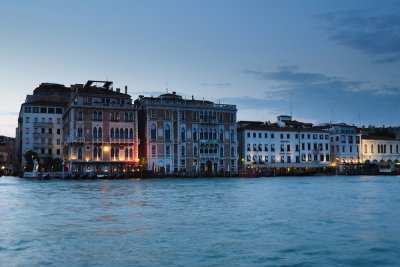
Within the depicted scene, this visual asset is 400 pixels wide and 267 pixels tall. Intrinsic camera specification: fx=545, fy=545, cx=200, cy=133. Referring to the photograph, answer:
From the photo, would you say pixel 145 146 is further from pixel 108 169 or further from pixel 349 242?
pixel 349 242

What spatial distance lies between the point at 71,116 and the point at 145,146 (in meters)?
9.33

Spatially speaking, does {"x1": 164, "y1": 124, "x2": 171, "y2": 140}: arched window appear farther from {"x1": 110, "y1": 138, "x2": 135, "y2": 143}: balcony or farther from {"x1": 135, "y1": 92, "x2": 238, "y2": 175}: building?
{"x1": 110, "y1": 138, "x2": 135, "y2": 143}: balcony

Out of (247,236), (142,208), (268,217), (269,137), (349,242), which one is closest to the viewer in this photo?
(349,242)

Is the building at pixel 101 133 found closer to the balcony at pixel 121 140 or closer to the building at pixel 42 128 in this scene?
the balcony at pixel 121 140

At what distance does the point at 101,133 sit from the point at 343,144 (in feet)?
125

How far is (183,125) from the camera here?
6594 cm

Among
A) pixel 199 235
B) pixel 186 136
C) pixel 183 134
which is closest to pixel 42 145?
pixel 183 134

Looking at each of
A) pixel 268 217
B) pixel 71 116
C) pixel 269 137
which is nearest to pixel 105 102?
pixel 71 116

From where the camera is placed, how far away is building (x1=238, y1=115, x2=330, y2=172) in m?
72.7

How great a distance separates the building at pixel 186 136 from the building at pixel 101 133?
2.07 m

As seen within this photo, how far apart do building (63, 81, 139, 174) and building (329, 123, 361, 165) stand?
32768 millimetres

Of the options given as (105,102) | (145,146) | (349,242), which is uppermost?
(105,102)

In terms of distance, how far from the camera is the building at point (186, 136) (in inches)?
2515

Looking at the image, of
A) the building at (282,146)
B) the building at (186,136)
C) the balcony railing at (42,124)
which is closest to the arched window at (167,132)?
the building at (186,136)
